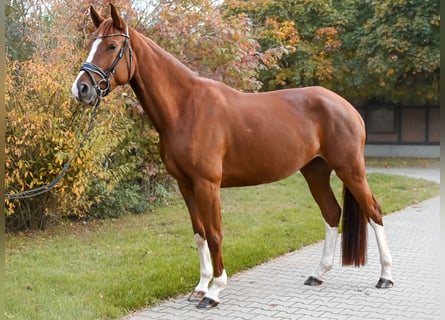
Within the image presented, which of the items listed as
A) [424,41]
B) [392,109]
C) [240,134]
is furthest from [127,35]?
[392,109]

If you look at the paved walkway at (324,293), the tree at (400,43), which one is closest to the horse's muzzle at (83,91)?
the paved walkway at (324,293)

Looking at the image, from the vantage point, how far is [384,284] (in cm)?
522

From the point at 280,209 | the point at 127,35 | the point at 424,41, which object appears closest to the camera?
the point at 127,35

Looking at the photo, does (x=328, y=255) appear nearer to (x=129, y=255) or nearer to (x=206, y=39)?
(x=129, y=255)

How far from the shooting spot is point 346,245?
5.42 m

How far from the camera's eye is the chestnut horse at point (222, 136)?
4.35 meters

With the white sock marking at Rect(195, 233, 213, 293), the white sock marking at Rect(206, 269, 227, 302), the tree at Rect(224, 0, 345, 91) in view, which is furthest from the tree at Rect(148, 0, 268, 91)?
the tree at Rect(224, 0, 345, 91)

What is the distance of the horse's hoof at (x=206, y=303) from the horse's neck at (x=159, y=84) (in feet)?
4.80

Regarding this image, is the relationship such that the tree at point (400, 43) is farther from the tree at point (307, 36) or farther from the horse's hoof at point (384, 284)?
the horse's hoof at point (384, 284)

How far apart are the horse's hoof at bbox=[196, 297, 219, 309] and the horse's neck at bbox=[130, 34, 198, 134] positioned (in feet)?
4.80

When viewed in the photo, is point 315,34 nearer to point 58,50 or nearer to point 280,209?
point 280,209

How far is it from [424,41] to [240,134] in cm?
1434

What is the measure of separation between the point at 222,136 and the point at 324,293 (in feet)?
5.74

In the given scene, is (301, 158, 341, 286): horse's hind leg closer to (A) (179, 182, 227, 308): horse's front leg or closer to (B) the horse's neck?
(A) (179, 182, 227, 308): horse's front leg
